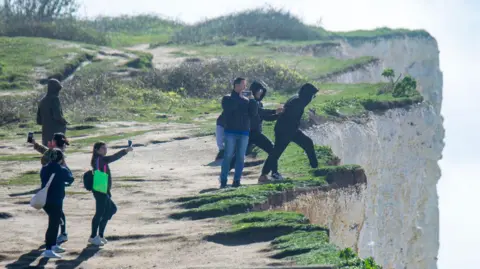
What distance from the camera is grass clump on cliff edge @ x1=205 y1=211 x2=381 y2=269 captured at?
42.3 ft

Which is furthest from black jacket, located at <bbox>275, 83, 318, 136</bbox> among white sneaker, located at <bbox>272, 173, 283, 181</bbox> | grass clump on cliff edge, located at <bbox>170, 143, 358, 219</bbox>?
grass clump on cliff edge, located at <bbox>170, 143, 358, 219</bbox>

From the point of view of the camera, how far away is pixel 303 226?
14812 millimetres

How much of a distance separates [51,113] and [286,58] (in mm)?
23136

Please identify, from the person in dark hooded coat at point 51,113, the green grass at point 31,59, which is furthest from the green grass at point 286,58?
the person in dark hooded coat at point 51,113

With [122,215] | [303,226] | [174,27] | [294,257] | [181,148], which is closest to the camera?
[294,257]

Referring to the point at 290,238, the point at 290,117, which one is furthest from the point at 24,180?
the point at 290,238

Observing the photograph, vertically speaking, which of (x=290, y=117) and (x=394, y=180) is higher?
(x=290, y=117)

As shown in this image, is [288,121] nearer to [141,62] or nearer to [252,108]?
[252,108]

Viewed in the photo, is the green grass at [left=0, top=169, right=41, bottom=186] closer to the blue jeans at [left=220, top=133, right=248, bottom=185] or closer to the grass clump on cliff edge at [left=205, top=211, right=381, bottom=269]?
the blue jeans at [left=220, top=133, right=248, bottom=185]

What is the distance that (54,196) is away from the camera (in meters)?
13.7

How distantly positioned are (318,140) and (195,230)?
31.3 ft

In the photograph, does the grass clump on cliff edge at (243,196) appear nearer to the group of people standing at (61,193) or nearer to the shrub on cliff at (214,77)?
the group of people standing at (61,193)

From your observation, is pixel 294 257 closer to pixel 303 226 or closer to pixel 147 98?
pixel 303 226

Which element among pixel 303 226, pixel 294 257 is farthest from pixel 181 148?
pixel 294 257
